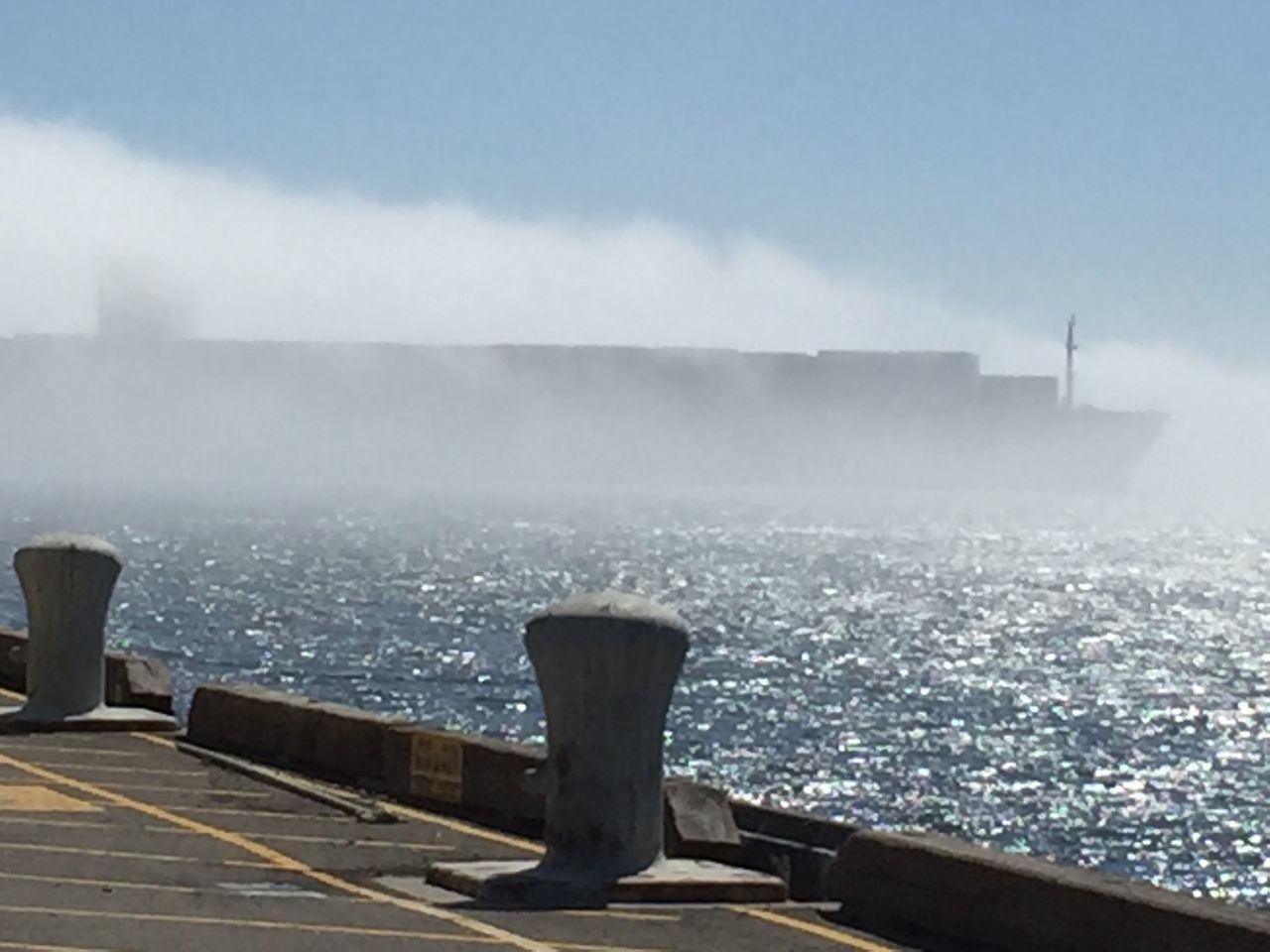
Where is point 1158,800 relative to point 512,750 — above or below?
below

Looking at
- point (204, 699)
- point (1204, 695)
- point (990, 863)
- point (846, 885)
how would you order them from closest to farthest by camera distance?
point (990, 863), point (846, 885), point (204, 699), point (1204, 695)

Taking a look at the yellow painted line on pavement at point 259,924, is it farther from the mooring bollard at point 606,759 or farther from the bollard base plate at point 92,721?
the bollard base plate at point 92,721

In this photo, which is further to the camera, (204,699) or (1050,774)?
(1050,774)

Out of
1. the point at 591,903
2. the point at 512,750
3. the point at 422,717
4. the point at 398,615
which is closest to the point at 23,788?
the point at 512,750

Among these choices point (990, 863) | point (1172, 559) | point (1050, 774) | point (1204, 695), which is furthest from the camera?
point (1172, 559)

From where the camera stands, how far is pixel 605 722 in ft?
39.5

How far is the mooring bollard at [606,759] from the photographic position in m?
12.0

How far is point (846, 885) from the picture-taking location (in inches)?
472

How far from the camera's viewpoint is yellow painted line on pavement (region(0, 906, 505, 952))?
A: 35.6 feet

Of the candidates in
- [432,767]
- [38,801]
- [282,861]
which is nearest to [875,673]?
[432,767]

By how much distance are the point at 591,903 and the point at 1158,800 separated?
36.8 metres

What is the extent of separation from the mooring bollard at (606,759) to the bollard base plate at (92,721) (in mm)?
7386

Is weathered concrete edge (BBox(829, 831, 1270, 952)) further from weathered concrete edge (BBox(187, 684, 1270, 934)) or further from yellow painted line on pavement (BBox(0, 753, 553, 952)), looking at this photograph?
yellow painted line on pavement (BBox(0, 753, 553, 952))

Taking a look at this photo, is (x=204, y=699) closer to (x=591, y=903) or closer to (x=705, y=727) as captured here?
(x=591, y=903)
